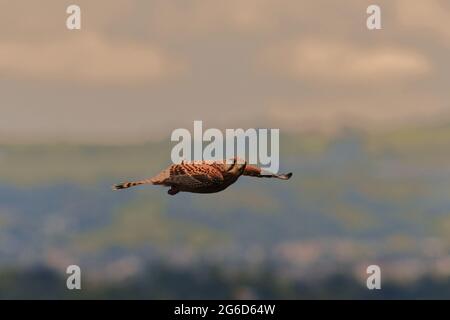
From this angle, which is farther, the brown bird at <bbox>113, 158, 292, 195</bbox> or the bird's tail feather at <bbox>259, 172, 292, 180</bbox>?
the bird's tail feather at <bbox>259, 172, 292, 180</bbox>

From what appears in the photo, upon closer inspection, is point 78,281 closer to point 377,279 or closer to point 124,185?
point 124,185

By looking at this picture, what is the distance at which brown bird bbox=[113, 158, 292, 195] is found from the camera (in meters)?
51.1

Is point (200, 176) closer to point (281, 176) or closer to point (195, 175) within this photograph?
point (195, 175)

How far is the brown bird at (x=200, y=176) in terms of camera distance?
2012 inches

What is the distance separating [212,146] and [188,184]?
11.8ft

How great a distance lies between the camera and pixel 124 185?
52781 millimetres

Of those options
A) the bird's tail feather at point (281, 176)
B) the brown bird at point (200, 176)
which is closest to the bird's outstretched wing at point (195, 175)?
the brown bird at point (200, 176)

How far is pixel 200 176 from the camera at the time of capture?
5106 cm

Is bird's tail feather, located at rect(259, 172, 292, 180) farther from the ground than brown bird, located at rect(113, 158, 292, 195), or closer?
farther from the ground

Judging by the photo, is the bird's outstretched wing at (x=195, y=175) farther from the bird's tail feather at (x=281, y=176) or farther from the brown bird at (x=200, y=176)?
the bird's tail feather at (x=281, y=176)

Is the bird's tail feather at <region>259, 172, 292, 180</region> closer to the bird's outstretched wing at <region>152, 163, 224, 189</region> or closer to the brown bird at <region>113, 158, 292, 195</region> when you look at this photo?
the brown bird at <region>113, 158, 292, 195</region>

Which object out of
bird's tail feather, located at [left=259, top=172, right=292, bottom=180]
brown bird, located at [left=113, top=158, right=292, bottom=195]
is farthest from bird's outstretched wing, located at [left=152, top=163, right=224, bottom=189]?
bird's tail feather, located at [left=259, top=172, right=292, bottom=180]
